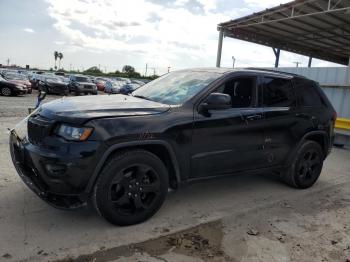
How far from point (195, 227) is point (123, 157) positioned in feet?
3.75

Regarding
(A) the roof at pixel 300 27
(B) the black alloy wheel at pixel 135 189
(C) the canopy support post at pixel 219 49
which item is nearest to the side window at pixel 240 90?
(B) the black alloy wheel at pixel 135 189

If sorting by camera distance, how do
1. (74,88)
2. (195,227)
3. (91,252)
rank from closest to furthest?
(91,252) < (195,227) < (74,88)

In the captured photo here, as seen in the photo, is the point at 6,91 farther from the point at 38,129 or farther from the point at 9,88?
the point at 38,129

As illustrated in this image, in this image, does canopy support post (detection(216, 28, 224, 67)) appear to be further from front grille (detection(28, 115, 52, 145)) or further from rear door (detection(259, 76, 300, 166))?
front grille (detection(28, 115, 52, 145))

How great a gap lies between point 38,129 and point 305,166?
13.0ft

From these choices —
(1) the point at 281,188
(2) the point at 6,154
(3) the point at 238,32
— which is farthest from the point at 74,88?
(1) the point at 281,188

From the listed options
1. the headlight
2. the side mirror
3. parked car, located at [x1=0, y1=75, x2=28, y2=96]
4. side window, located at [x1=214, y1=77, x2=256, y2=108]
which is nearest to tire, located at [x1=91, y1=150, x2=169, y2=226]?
the headlight

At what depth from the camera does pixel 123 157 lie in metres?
3.52

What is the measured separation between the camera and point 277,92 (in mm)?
5008

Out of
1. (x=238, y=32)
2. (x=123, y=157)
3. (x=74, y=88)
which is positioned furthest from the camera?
(x=74, y=88)

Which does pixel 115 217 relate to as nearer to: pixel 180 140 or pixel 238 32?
pixel 180 140

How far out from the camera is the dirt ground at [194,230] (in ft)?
10.7

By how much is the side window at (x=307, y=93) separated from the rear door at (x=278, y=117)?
0.53ft

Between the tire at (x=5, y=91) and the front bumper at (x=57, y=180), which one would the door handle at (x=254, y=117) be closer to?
the front bumper at (x=57, y=180)
